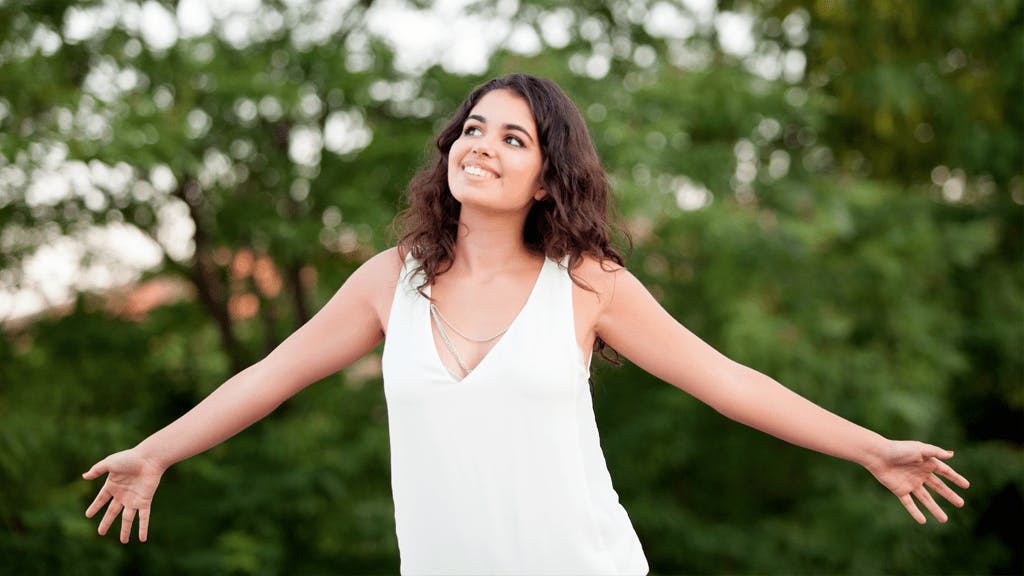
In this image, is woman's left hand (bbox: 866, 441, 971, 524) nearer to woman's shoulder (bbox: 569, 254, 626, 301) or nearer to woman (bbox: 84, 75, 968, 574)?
woman (bbox: 84, 75, 968, 574)

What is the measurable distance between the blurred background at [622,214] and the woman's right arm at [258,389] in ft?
9.99

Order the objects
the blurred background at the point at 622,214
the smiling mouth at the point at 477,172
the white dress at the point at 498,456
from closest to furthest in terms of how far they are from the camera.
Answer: the white dress at the point at 498,456, the smiling mouth at the point at 477,172, the blurred background at the point at 622,214

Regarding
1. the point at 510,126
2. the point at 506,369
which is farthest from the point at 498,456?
the point at 510,126

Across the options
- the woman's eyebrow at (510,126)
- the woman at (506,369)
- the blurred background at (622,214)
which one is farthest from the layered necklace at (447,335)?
the blurred background at (622,214)

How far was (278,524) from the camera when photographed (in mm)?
6617

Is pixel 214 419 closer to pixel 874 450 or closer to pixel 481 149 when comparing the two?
pixel 481 149

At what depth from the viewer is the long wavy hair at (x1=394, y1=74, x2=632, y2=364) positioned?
6.77ft

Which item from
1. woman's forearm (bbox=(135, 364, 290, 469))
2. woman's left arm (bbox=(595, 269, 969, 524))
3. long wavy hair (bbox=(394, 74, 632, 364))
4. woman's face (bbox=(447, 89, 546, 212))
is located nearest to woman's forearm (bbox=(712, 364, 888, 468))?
woman's left arm (bbox=(595, 269, 969, 524))

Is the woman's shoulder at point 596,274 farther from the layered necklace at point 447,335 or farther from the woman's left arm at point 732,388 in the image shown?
the layered necklace at point 447,335

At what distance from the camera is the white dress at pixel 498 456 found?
1.87 metres

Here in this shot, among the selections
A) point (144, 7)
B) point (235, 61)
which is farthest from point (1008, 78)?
point (144, 7)

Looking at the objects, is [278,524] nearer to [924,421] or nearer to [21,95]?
[21,95]

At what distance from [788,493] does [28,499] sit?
5.46m

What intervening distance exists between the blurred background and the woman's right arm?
3045mm
